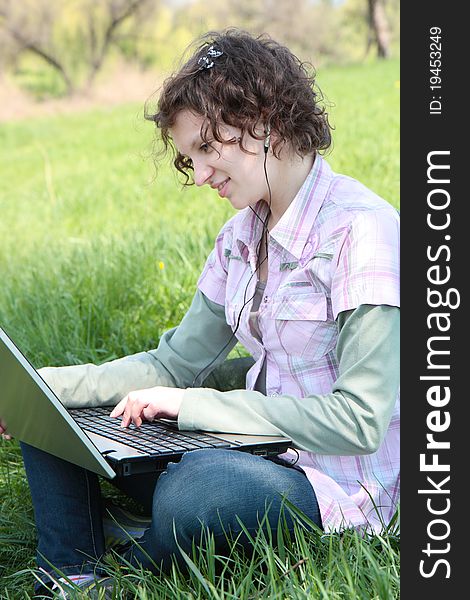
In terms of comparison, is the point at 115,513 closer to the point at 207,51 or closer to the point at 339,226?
the point at 339,226

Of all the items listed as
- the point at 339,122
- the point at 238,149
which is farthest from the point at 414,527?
the point at 339,122

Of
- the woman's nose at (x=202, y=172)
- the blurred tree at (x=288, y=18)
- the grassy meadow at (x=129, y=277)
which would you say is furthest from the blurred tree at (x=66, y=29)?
the woman's nose at (x=202, y=172)

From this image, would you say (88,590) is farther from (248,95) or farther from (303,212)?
(248,95)

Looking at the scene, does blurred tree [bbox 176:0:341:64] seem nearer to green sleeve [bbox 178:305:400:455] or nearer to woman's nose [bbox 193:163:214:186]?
woman's nose [bbox 193:163:214:186]

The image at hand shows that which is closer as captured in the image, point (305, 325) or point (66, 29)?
point (305, 325)

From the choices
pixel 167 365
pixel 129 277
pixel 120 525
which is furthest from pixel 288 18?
pixel 120 525

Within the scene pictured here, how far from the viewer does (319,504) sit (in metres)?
2.17

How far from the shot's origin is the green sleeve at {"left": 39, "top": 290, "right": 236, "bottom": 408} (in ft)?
8.52

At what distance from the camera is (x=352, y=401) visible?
2.07 meters

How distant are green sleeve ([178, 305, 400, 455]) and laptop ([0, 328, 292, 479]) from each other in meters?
0.05

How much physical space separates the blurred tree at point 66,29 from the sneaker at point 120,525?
21788 mm

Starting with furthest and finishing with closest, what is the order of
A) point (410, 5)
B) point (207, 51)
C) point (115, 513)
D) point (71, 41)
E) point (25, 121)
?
point (71, 41), point (25, 121), point (115, 513), point (207, 51), point (410, 5)

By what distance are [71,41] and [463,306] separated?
24352 mm

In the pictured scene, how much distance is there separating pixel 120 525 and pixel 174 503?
452 millimetres
